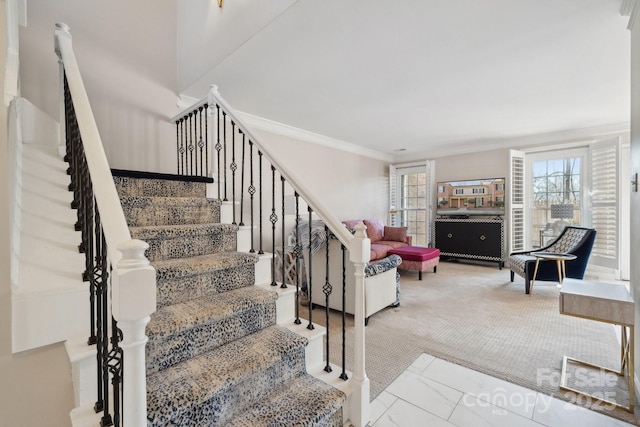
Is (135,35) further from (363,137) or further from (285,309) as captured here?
(363,137)

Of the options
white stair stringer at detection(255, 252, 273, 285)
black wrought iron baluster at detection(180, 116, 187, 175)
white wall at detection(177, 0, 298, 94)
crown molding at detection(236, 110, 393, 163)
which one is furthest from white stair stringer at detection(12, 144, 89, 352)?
crown molding at detection(236, 110, 393, 163)

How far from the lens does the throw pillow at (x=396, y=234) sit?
18.6 feet

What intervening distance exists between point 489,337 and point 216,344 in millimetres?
2454

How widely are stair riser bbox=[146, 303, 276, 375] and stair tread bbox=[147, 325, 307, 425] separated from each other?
3 cm

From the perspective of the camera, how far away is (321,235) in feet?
10.8

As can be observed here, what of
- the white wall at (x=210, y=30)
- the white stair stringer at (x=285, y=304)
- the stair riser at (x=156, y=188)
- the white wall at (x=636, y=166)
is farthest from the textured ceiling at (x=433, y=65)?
the white stair stringer at (x=285, y=304)

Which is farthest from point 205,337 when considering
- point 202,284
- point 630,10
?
point 630,10

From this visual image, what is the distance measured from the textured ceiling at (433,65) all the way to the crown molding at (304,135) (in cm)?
14

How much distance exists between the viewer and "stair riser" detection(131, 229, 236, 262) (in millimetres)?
1802

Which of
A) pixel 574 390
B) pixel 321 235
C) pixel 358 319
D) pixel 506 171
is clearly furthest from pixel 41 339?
pixel 506 171

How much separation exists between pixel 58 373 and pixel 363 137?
204 inches

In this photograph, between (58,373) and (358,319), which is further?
(358,319)

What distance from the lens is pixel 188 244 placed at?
6.37 ft

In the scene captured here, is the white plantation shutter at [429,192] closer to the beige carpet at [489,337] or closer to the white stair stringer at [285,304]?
the beige carpet at [489,337]
